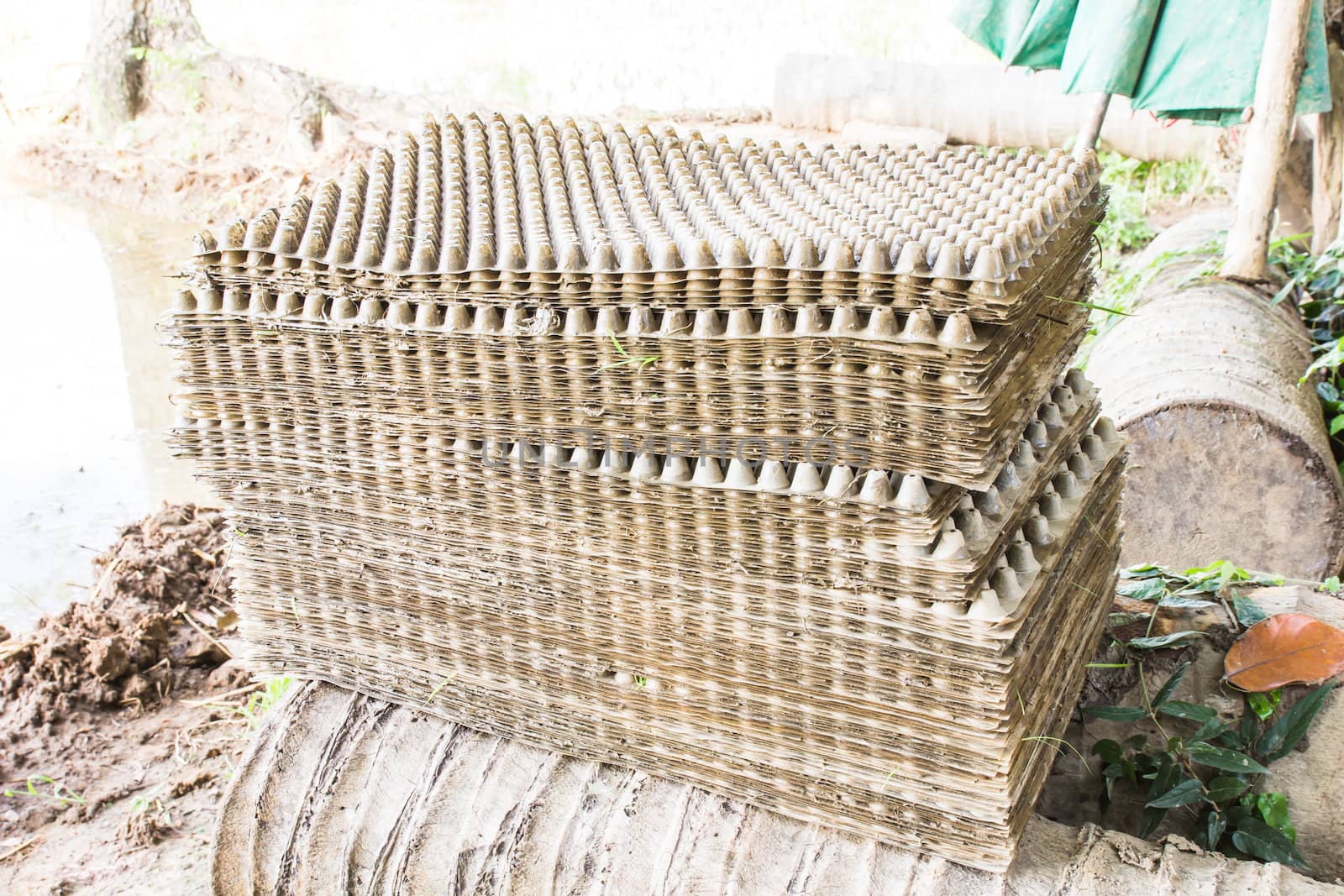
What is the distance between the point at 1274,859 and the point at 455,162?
1476mm

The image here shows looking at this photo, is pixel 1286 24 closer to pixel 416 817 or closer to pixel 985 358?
pixel 985 358

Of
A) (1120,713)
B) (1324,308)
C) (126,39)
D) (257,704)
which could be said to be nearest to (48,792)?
(257,704)

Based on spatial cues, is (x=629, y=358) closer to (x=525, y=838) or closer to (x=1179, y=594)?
(x=525, y=838)

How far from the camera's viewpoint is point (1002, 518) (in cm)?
120

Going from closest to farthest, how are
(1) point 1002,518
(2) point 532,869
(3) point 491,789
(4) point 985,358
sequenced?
(4) point 985,358
(1) point 1002,518
(2) point 532,869
(3) point 491,789

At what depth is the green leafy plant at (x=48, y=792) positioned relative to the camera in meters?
2.32

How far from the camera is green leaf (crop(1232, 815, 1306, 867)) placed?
1.41 metres

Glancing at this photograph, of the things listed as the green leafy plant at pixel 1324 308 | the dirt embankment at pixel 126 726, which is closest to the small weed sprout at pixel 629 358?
the dirt embankment at pixel 126 726

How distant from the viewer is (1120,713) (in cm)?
157

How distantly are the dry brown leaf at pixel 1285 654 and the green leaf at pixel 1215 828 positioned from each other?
26 cm

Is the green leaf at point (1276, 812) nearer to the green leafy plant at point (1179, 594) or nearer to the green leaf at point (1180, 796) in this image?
the green leaf at point (1180, 796)

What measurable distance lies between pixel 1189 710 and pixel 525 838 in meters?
0.99

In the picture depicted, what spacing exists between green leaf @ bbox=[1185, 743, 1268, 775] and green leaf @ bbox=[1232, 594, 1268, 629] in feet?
0.97

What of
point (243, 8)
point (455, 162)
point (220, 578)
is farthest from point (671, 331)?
point (243, 8)
